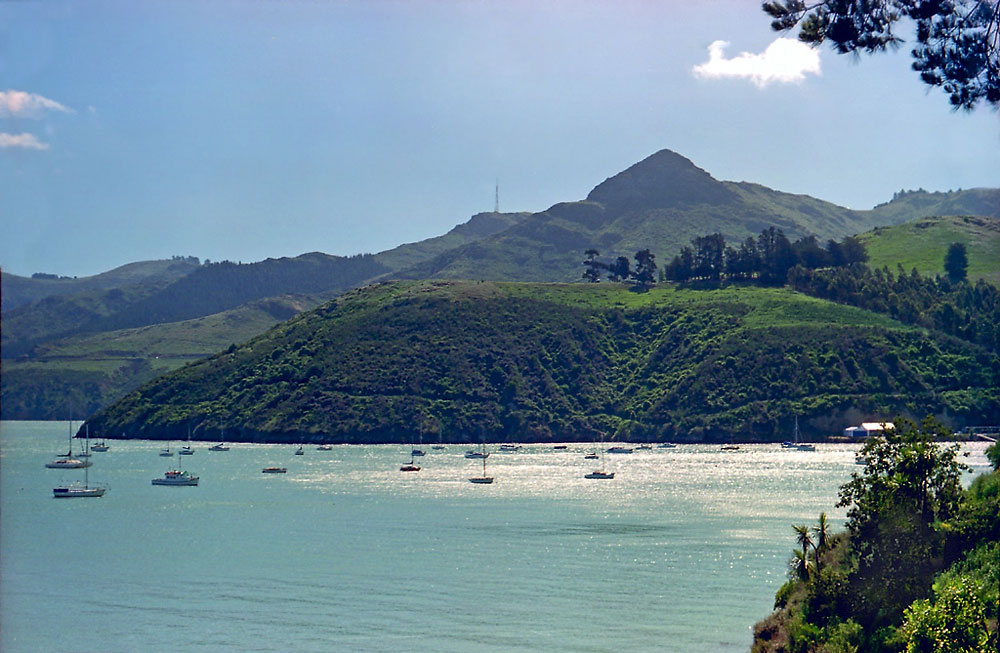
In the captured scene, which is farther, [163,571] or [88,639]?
[163,571]

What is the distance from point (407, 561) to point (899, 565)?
1759 inches

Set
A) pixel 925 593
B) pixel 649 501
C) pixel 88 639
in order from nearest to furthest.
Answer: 1. pixel 925 593
2. pixel 88 639
3. pixel 649 501

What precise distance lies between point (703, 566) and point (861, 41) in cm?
5222

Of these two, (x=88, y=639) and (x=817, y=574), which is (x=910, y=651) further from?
(x=88, y=639)

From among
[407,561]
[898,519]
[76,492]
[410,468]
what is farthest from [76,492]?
[898,519]

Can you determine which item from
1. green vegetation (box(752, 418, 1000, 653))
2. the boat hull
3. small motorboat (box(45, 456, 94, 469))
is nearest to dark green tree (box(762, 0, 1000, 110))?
green vegetation (box(752, 418, 1000, 653))

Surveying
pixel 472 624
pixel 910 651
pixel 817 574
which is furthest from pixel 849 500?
pixel 472 624

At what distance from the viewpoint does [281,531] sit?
342ft

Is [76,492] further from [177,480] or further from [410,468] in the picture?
[410,468]

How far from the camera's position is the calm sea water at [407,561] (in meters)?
60.6

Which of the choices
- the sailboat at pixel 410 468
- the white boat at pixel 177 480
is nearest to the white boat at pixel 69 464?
the white boat at pixel 177 480

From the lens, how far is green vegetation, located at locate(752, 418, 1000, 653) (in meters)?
40.7

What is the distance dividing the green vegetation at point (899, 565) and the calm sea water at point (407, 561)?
711 cm

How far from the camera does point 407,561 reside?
3337 inches
